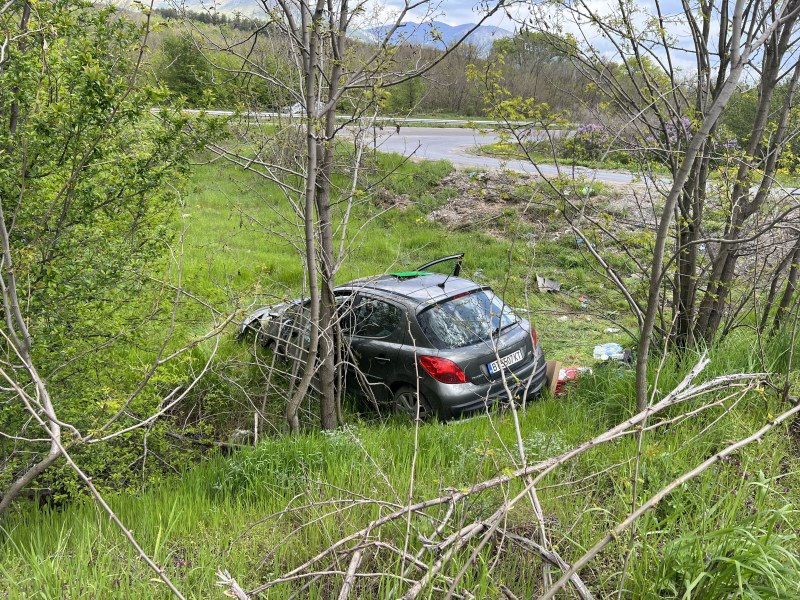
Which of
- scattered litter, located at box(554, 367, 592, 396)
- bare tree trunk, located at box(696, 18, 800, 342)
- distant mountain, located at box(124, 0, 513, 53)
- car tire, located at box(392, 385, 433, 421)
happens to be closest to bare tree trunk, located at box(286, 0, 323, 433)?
distant mountain, located at box(124, 0, 513, 53)

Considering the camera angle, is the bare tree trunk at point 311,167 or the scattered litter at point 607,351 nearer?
the bare tree trunk at point 311,167

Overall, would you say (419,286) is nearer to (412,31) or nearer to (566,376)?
(566,376)

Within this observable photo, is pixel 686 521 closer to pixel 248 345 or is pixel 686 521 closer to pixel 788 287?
pixel 788 287

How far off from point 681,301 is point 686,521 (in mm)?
3363

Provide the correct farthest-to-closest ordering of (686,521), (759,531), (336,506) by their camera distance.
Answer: (336,506)
(686,521)
(759,531)

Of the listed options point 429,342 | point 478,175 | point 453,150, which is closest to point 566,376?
point 429,342

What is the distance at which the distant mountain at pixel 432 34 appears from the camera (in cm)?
465

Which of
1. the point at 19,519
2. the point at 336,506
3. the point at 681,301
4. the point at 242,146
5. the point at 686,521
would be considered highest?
the point at 242,146

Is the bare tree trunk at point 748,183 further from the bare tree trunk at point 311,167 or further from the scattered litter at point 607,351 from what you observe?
the bare tree trunk at point 311,167

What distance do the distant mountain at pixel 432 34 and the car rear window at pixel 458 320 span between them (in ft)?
8.11

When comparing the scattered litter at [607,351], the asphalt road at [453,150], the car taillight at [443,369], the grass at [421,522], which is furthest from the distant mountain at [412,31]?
the asphalt road at [453,150]

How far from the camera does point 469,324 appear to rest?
572 cm

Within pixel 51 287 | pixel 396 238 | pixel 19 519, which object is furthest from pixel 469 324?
pixel 396 238

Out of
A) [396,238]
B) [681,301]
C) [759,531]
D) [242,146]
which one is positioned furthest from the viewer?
[396,238]
